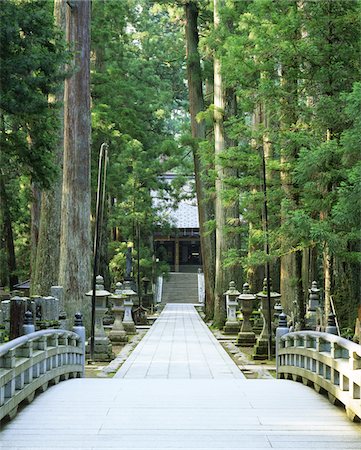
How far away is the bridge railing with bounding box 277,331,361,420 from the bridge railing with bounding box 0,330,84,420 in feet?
10.2

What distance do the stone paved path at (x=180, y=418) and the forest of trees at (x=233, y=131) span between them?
3448 millimetres

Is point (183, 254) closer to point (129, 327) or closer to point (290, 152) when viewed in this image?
point (129, 327)

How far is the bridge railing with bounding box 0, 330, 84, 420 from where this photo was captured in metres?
6.55

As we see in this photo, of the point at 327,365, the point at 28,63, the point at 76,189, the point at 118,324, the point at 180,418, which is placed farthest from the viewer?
the point at 118,324

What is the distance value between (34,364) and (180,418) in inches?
80.1

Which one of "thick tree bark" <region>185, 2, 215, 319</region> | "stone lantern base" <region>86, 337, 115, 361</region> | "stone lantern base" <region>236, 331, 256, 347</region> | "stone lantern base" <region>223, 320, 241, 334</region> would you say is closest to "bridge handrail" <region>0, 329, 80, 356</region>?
"stone lantern base" <region>86, 337, 115, 361</region>

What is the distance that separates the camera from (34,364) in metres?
7.91

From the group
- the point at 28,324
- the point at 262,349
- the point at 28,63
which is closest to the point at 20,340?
the point at 28,324

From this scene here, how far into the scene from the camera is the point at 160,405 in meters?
7.54

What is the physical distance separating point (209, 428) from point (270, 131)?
9.18 meters

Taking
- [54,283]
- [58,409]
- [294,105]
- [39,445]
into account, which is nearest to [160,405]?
[58,409]

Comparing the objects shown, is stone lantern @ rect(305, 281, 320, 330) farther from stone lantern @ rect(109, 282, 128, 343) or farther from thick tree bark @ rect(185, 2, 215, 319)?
thick tree bark @ rect(185, 2, 215, 319)

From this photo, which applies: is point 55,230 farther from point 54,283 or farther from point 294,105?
point 294,105

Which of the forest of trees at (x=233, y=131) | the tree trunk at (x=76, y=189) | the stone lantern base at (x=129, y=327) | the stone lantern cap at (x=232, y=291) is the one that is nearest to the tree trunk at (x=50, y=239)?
the forest of trees at (x=233, y=131)
